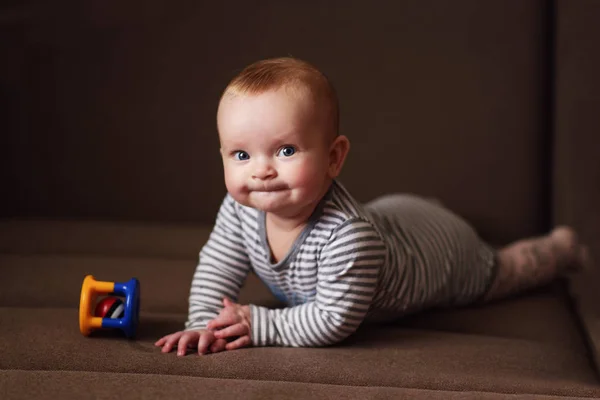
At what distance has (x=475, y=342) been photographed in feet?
3.65

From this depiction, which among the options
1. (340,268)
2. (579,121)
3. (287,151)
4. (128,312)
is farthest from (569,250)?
(128,312)

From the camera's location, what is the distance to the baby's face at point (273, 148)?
100 cm

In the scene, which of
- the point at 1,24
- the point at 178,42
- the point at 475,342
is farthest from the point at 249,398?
the point at 1,24

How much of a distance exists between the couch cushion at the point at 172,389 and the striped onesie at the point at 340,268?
164 mm

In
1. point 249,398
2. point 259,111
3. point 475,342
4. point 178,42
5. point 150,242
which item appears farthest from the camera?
point 178,42

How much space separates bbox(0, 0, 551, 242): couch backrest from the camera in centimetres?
163

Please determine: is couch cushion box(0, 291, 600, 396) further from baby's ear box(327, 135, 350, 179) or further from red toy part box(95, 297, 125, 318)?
baby's ear box(327, 135, 350, 179)

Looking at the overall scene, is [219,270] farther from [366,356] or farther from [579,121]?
[579,121]

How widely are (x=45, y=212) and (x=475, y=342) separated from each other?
103 centimetres

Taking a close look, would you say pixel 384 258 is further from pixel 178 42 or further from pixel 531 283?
pixel 178 42

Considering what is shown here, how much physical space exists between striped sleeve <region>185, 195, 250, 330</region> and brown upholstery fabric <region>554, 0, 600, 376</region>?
64cm

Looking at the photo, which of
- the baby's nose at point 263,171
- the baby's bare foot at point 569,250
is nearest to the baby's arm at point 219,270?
the baby's nose at point 263,171

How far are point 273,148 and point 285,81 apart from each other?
8cm

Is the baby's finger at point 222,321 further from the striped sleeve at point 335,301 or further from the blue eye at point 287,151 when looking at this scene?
the blue eye at point 287,151
